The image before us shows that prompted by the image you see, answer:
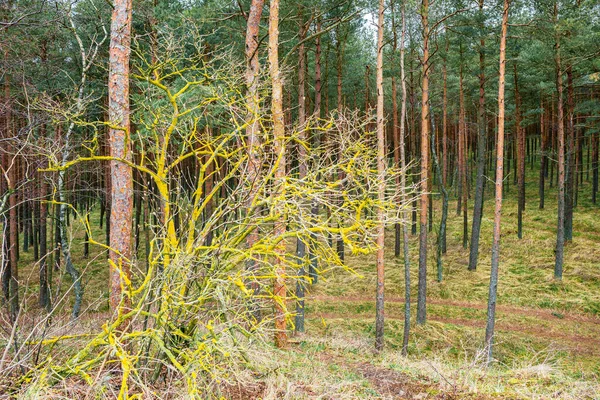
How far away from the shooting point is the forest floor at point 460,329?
16.1 ft

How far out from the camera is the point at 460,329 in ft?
47.1

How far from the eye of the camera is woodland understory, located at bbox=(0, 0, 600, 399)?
4016 mm

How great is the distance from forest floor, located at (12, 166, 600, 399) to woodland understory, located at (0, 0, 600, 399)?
0.08 metres

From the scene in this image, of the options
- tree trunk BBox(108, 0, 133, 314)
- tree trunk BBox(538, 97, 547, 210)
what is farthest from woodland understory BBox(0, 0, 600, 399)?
tree trunk BBox(538, 97, 547, 210)

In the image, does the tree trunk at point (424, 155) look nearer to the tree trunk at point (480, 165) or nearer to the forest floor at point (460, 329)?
the forest floor at point (460, 329)

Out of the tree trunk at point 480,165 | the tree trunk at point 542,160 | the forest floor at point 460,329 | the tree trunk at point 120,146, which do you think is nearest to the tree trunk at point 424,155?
the forest floor at point 460,329

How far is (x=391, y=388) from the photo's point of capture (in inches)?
201

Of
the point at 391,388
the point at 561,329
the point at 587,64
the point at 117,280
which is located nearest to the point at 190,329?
the point at 117,280

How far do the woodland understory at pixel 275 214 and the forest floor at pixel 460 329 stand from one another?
0.28ft

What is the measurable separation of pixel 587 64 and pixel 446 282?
11541mm

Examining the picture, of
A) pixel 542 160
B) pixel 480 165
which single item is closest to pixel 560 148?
pixel 480 165

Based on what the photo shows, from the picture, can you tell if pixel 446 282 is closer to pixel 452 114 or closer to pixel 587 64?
pixel 587 64

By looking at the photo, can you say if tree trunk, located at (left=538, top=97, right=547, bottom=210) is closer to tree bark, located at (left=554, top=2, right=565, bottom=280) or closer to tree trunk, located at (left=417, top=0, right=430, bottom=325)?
tree bark, located at (left=554, top=2, right=565, bottom=280)

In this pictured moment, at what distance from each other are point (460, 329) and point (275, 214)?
12.6m
